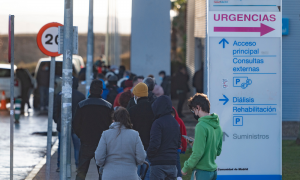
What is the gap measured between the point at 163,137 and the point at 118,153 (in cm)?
102

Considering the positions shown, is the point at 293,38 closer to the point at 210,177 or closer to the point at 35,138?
the point at 35,138

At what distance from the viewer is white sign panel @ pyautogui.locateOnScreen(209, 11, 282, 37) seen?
6.84 meters

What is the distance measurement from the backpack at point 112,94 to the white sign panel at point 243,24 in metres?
4.34

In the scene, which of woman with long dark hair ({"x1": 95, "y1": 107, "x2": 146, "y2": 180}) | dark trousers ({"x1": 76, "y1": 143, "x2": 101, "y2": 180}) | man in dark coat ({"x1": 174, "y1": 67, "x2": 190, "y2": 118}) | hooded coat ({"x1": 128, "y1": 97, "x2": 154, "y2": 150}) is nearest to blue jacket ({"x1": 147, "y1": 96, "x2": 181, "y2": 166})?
hooded coat ({"x1": 128, "y1": 97, "x2": 154, "y2": 150})

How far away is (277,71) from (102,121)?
246 cm

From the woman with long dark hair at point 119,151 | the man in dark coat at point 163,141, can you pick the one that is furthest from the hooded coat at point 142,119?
the woman with long dark hair at point 119,151

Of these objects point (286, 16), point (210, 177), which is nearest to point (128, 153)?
point (210, 177)

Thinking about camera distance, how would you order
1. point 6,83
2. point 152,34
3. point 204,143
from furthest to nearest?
point 6,83 → point 152,34 → point 204,143

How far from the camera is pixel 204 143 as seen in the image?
4910mm

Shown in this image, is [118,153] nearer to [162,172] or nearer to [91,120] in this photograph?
[162,172]

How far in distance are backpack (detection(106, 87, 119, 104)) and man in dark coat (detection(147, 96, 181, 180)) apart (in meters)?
4.79

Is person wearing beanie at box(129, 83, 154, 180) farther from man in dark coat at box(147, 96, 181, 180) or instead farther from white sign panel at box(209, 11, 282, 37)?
white sign panel at box(209, 11, 282, 37)

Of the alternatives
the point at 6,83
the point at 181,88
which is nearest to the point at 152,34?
the point at 181,88

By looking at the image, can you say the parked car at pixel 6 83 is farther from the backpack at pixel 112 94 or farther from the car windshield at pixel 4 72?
the backpack at pixel 112 94
